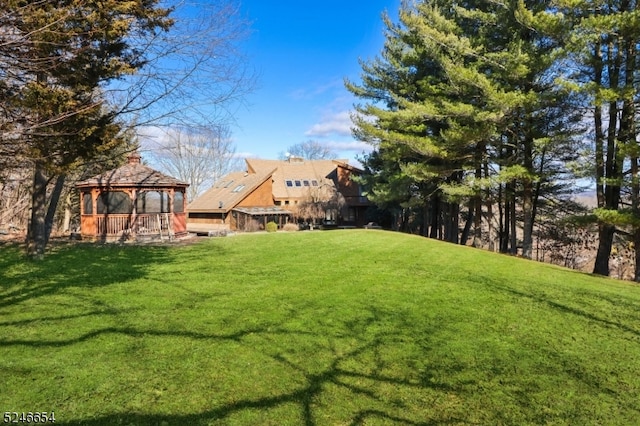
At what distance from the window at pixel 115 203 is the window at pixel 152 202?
0.45 meters

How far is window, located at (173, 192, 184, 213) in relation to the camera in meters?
19.4

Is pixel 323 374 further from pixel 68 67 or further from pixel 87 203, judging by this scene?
pixel 87 203

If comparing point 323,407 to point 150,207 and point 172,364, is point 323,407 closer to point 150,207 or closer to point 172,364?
point 172,364

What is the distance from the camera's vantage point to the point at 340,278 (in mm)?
8172

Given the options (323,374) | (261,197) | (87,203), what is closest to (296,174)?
(261,197)

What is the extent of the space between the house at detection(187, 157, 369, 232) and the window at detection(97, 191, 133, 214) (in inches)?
475

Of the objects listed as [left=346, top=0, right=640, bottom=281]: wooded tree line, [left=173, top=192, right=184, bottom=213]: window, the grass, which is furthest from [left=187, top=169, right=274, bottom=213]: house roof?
the grass

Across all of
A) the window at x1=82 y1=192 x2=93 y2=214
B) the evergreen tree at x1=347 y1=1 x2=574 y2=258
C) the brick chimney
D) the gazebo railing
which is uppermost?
the evergreen tree at x1=347 y1=1 x2=574 y2=258

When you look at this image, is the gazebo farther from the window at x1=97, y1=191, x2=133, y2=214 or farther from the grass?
the grass

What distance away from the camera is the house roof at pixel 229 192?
107 ft

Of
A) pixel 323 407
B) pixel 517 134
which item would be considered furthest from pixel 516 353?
pixel 517 134

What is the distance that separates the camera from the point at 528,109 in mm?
13969

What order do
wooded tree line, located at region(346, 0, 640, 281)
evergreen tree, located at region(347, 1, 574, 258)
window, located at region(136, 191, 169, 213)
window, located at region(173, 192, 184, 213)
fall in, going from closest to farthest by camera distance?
wooded tree line, located at region(346, 0, 640, 281), evergreen tree, located at region(347, 1, 574, 258), window, located at region(136, 191, 169, 213), window, located at region(173, 192, 184, 213)

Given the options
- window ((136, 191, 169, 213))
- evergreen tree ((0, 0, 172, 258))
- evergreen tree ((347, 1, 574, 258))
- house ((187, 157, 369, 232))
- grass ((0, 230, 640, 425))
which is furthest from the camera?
house ((187, 157, 369, 232))
